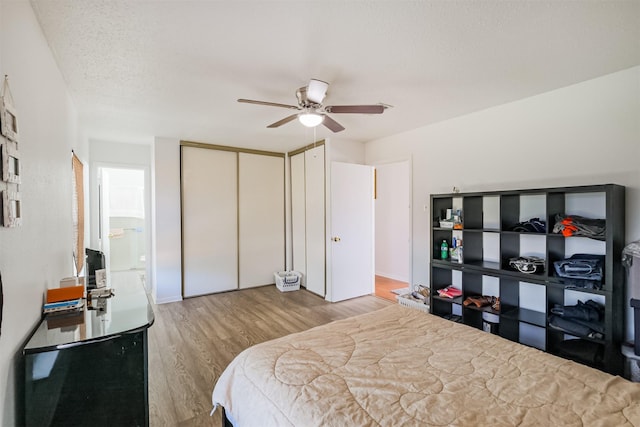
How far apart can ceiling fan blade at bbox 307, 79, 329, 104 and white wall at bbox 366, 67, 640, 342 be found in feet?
6.47

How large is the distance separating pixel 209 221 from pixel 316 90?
3273 millimetres

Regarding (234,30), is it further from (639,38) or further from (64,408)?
(639,38)

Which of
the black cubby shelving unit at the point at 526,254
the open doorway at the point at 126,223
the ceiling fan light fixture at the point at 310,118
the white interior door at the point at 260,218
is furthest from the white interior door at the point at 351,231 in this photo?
the open doorway at the point at 126,223

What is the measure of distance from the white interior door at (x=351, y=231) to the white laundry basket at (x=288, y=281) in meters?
0.93

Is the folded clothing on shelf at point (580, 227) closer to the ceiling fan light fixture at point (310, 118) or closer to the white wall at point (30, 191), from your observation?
the ceiling fan light fixture at point (310, 118)

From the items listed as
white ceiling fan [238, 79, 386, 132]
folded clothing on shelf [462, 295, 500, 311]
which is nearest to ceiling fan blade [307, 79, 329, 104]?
white ceiling fan [238, 79, 386, 132]

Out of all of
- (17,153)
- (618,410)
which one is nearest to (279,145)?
(17,153)

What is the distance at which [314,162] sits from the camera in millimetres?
4762

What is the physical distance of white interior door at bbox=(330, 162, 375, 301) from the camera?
14.3 feet

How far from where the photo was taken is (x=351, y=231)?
4.53 m

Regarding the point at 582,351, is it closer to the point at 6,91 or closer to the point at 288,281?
the point at 288,281

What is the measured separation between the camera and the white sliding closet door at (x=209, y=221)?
462cm

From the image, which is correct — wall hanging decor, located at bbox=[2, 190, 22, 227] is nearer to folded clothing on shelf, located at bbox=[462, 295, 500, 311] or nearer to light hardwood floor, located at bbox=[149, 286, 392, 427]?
light hardwood floor, located at bbox=[149, 286, 392, 427]

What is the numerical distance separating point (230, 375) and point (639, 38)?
129 inches
